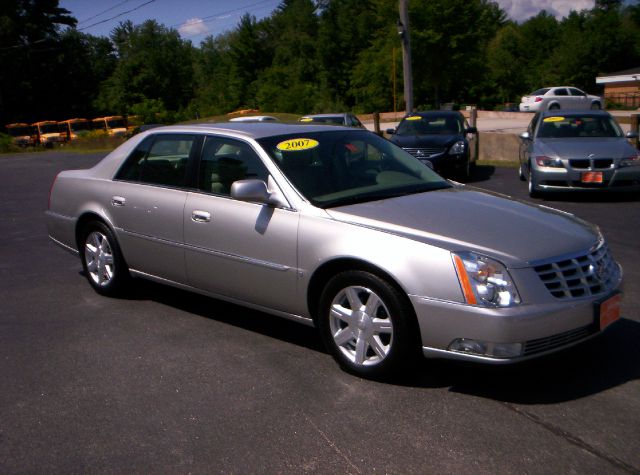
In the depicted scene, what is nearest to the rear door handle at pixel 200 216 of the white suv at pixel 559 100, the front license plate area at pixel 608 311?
the front license plate area at pixel 608 311

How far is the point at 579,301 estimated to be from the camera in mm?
3924

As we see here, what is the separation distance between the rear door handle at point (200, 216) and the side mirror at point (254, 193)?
0.51 m

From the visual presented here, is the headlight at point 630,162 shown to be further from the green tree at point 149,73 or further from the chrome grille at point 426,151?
the green tree at point 149,73

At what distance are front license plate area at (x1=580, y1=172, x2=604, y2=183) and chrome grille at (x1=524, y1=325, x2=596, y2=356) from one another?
7389 millimetres

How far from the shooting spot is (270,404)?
4.00 m

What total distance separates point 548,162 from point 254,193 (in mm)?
7749

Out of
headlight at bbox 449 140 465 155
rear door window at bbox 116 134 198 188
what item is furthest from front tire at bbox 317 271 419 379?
headlight at bbox 449 140 465 155

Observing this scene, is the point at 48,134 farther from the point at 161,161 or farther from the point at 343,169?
the point at 343,169

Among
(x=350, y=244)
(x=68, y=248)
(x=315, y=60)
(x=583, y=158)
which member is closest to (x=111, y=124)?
(x=315, y=60)

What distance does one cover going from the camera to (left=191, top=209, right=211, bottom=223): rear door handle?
5.16 m

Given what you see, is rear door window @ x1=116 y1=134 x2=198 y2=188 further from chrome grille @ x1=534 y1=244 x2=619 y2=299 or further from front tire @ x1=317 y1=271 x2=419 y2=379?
chrome grille @ x1=534 y1=244 x2=619 y2=299

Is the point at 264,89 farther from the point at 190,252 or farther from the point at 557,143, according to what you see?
the point at 190,252

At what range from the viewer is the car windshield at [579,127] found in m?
12.1

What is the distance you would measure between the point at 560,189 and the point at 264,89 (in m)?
59.0
